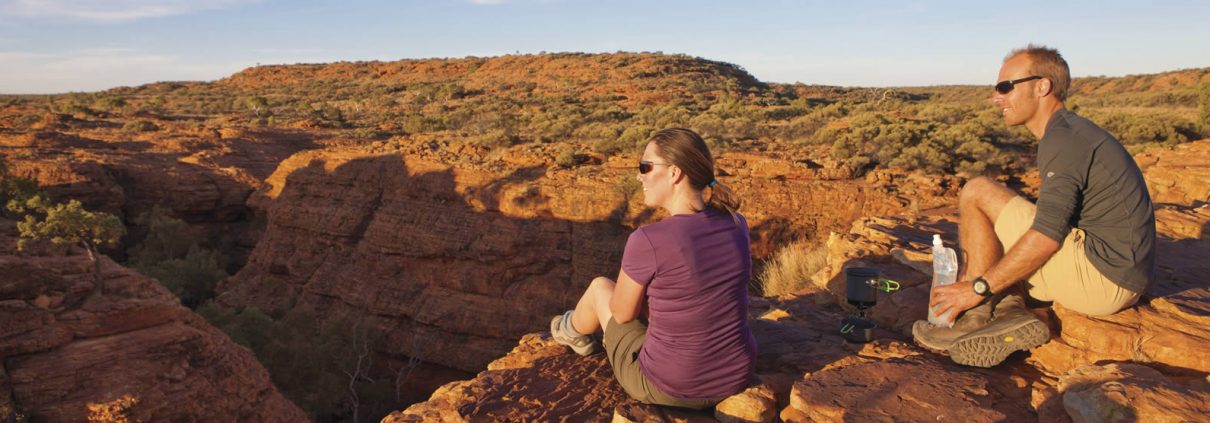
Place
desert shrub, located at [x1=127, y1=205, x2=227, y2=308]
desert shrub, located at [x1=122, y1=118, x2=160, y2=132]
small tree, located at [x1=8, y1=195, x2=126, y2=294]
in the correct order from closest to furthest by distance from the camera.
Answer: small tree, located at [x1=8, y1=195, x2=126, y2=294], desert shrub, located at [x1=127, y1=205, x2=227, y2=308], desert shrub, located at [x1=122, y1=118, x2=160, y2=132]

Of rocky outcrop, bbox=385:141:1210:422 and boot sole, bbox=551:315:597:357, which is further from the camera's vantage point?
boot sole, bbox=551:315:597:357

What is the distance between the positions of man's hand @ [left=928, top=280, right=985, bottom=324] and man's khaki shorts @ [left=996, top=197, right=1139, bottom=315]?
349 millimetres

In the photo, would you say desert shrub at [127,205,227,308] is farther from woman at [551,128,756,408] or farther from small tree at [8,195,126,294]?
woman at [551,128,756,408]

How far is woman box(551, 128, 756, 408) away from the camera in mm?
2402

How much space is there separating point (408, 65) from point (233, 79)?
16885 millimetres

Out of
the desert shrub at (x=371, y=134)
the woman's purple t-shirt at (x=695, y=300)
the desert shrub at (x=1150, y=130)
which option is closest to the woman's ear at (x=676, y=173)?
the woman's purple t-shirt at (x=695, y=300)

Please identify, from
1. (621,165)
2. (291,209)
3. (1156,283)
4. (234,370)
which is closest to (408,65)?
(291,209)

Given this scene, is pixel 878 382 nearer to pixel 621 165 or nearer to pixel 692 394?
pixel 692 394

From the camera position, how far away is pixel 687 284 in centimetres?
241

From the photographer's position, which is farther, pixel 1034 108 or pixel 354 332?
pixel 354 332

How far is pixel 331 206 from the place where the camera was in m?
15.4

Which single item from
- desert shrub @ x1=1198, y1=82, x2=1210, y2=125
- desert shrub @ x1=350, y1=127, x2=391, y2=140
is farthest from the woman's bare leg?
desert shrub @ x1=1198, y1=82, x2=1210, y2=125

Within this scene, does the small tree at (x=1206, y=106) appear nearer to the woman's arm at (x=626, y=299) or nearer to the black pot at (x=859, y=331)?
the black pot at (x=859, y=331)

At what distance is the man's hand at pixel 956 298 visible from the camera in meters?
2.92
